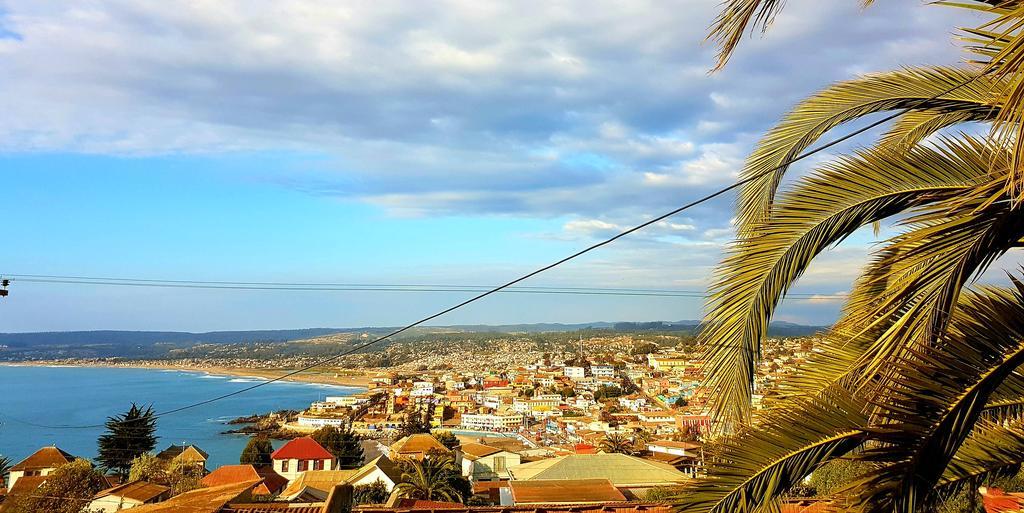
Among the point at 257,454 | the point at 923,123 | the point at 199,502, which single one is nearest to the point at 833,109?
the point at 923,123

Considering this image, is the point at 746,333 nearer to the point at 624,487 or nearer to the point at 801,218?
the point at 801,218

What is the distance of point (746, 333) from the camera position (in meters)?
2.11

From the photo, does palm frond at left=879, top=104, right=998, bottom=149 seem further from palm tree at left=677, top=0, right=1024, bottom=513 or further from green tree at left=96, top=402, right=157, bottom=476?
green tree at left=96, top=402, right=157, bottom=476

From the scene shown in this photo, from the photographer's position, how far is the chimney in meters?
7.20

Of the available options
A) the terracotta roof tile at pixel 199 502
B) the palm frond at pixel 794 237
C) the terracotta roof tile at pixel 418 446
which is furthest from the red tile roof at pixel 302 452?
the palm frond at pixel 794 237

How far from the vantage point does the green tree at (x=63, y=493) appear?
1238 centimetres

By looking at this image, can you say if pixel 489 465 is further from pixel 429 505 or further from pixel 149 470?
pixel 429 505

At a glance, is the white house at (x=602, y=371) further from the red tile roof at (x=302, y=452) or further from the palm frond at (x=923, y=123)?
the palm frond at (x=923, y=123)

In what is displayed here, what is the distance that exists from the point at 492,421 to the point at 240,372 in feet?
201

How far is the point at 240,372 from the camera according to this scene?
106m

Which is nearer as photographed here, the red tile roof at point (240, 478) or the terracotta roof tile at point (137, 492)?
the terracotta roof tile at point (137, 492)

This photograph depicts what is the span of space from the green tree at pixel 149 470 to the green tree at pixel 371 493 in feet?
21.1

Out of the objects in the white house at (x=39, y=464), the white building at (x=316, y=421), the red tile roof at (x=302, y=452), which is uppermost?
the white house at (x=39, y=464)

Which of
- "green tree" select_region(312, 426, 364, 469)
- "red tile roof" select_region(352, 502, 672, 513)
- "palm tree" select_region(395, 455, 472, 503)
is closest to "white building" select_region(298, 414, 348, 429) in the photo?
"green tree" select_region(312, 426, 364, 469)
